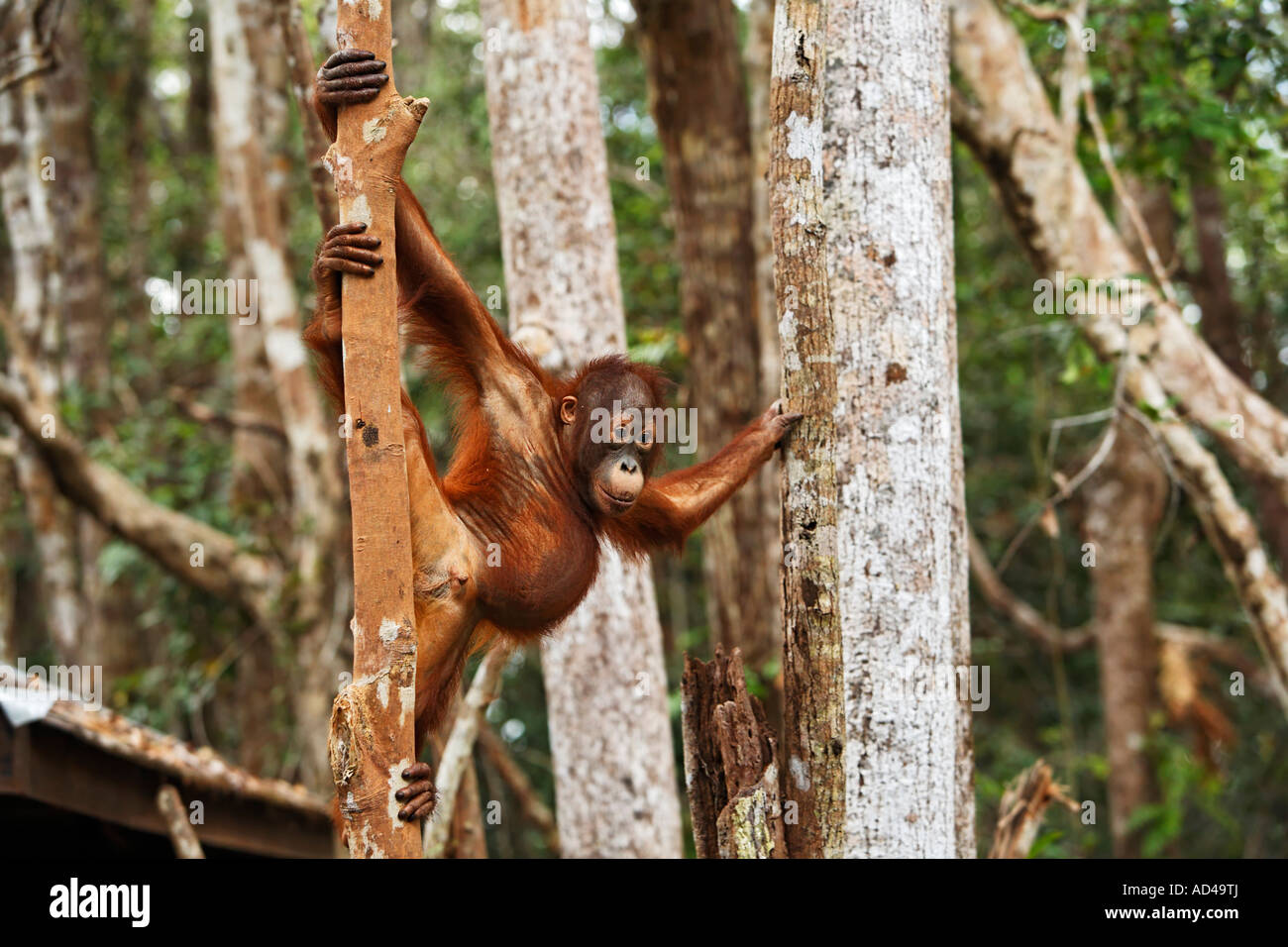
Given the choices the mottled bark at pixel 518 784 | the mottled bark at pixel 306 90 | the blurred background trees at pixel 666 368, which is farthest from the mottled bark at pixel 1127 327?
the mottled bark at pixel 518 784

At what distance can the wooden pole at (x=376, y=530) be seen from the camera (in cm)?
285

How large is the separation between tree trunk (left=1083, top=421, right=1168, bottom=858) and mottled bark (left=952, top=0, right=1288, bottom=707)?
3.46 meters

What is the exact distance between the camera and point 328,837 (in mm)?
6707

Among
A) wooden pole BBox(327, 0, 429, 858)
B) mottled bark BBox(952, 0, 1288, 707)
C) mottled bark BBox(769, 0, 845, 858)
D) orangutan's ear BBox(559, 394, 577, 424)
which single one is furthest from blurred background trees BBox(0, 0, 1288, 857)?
wooden pole BBox(327, 0, 429, 858)

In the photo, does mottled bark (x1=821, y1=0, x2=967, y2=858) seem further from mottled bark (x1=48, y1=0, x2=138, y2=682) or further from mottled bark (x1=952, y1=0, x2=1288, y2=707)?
mottled bark (x1=48, y1=0, x2=138, y2=682)

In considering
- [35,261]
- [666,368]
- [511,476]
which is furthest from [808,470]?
[35,261]

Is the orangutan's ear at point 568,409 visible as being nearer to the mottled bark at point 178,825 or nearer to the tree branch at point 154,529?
the mottled bark at point 178,825

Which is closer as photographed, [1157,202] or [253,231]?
[253,231]

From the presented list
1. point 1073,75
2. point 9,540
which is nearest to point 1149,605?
A: point 1073,75

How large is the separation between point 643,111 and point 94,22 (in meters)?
6.16

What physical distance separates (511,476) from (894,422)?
4.24ft

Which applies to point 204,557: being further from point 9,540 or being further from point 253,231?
point 9,540

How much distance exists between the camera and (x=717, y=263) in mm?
7504

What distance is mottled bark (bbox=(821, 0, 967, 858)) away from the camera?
3.46 metres
